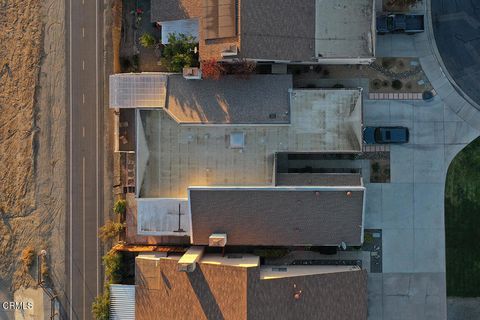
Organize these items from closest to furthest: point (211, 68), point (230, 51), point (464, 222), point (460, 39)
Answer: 1. point (230, 51)
2. point (211, 68)
3. point (460, 39)
4. point (464, 222)

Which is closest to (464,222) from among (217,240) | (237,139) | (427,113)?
(427,113)

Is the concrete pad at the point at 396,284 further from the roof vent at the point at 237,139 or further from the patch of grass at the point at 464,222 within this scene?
the roof vent at the point at 237,139

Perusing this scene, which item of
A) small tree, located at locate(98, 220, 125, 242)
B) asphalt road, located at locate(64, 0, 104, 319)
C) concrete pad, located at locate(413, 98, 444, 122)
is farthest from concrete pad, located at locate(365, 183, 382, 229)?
asphalt road, located at locate(64, 0, 104, 319)

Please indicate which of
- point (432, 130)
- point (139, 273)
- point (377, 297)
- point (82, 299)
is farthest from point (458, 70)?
point (82, 299)

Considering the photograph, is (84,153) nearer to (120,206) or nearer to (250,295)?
(120,206)

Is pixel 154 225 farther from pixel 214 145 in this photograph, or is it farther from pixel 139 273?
pixel 214 145

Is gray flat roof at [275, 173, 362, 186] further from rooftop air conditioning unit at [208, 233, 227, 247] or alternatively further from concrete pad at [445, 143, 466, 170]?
concrete pad at [445, 143, 466, 170]

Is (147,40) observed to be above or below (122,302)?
above
